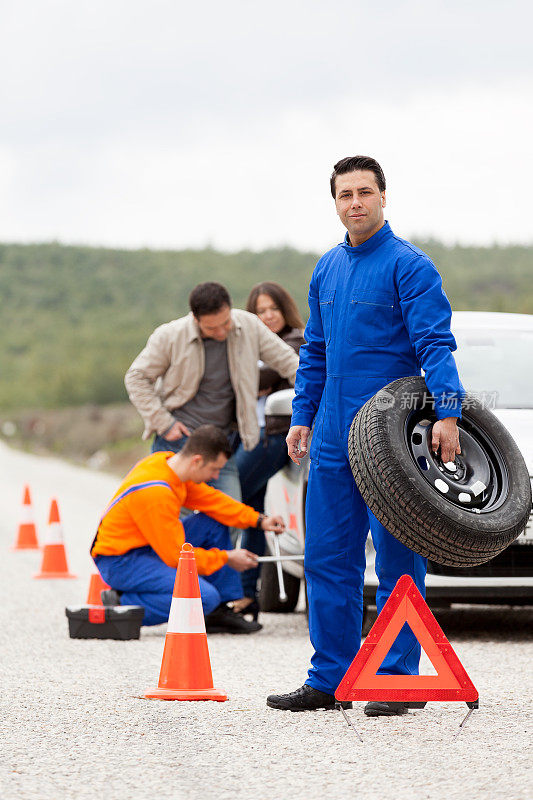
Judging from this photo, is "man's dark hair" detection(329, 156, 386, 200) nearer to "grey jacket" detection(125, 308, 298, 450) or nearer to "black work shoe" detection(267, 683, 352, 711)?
"black work shoe" detection(267, 683, 352, 711)

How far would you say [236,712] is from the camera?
5.51m

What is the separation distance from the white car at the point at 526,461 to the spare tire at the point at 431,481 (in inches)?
69.5

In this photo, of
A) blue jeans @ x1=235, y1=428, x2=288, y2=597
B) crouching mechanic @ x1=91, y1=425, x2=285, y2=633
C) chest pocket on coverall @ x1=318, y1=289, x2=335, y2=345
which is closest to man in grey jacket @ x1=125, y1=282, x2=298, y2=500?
blue jeans @ x1=235, y1=428, x2=288, y2=597

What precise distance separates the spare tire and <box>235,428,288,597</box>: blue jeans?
3.19 meters

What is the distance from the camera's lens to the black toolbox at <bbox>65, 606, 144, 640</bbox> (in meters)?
7.71

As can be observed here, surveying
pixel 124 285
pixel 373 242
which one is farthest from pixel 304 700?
pixel 124 285

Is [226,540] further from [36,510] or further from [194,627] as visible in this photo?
[36,510]

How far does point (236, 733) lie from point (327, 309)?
173 centimetres

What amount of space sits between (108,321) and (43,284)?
14.6m

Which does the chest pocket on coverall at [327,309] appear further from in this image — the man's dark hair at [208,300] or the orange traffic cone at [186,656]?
the man's dark hair at [208,300]

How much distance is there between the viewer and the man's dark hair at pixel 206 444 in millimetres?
7801

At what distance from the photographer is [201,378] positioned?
27.9 ft

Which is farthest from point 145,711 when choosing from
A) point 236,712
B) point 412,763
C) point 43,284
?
point 43,284

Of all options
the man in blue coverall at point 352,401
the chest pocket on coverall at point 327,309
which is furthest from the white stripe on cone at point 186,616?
the chest pocket on coverall at point 327,309
